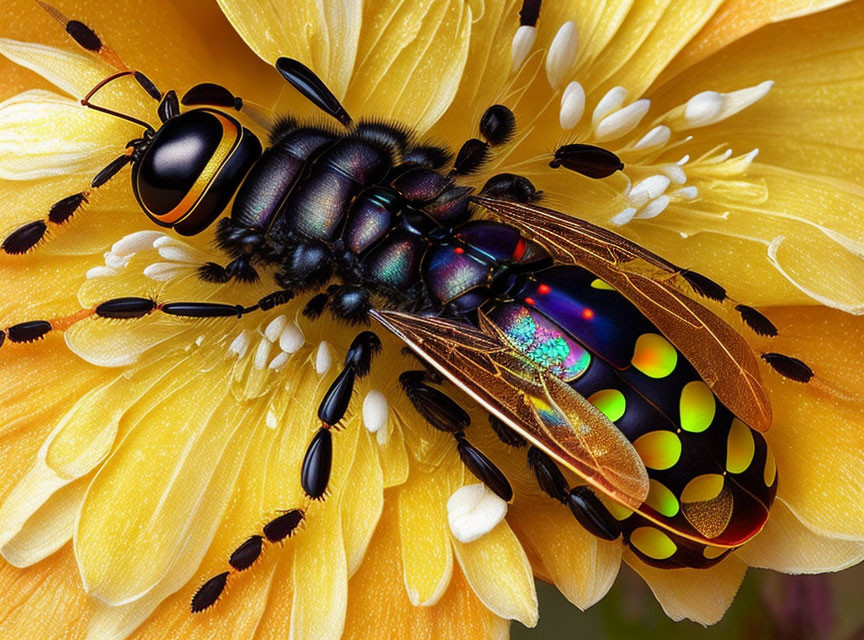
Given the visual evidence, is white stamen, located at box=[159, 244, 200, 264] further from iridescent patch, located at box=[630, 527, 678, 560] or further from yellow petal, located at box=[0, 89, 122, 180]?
iridescent patch, located at box=[630, 527, 678, 560]

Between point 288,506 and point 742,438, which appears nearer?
point 742,438

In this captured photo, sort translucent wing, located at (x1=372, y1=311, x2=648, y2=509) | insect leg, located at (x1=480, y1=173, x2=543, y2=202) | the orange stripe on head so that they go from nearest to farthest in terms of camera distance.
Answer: translucent wing, located at (x1=372, y1=311, x2=648, y2=509)
the orange stripe on head
insect leg, located at (x1=480, y1=173, x2=543, y2=202)

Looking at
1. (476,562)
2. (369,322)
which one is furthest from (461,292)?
(476,562)

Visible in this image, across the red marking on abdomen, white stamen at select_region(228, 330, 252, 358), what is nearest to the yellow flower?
white stamen at select_region(228, 330, 252, 358)

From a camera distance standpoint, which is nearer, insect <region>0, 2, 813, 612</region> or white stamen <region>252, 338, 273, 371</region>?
insect <region>0, 2, 813, 612</region>

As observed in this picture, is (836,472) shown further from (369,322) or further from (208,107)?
(208,107)

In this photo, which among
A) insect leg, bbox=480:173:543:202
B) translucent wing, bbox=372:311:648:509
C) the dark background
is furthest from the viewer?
the dark background

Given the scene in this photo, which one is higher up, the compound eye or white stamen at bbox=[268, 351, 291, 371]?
the compound eye

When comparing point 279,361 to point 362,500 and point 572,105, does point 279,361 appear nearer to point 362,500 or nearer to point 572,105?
point 362,500

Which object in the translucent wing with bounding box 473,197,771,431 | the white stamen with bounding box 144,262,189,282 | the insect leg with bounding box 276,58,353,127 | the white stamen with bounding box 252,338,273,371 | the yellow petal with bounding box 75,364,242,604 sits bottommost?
the yellow petal with bounding box 75,364,242,604
